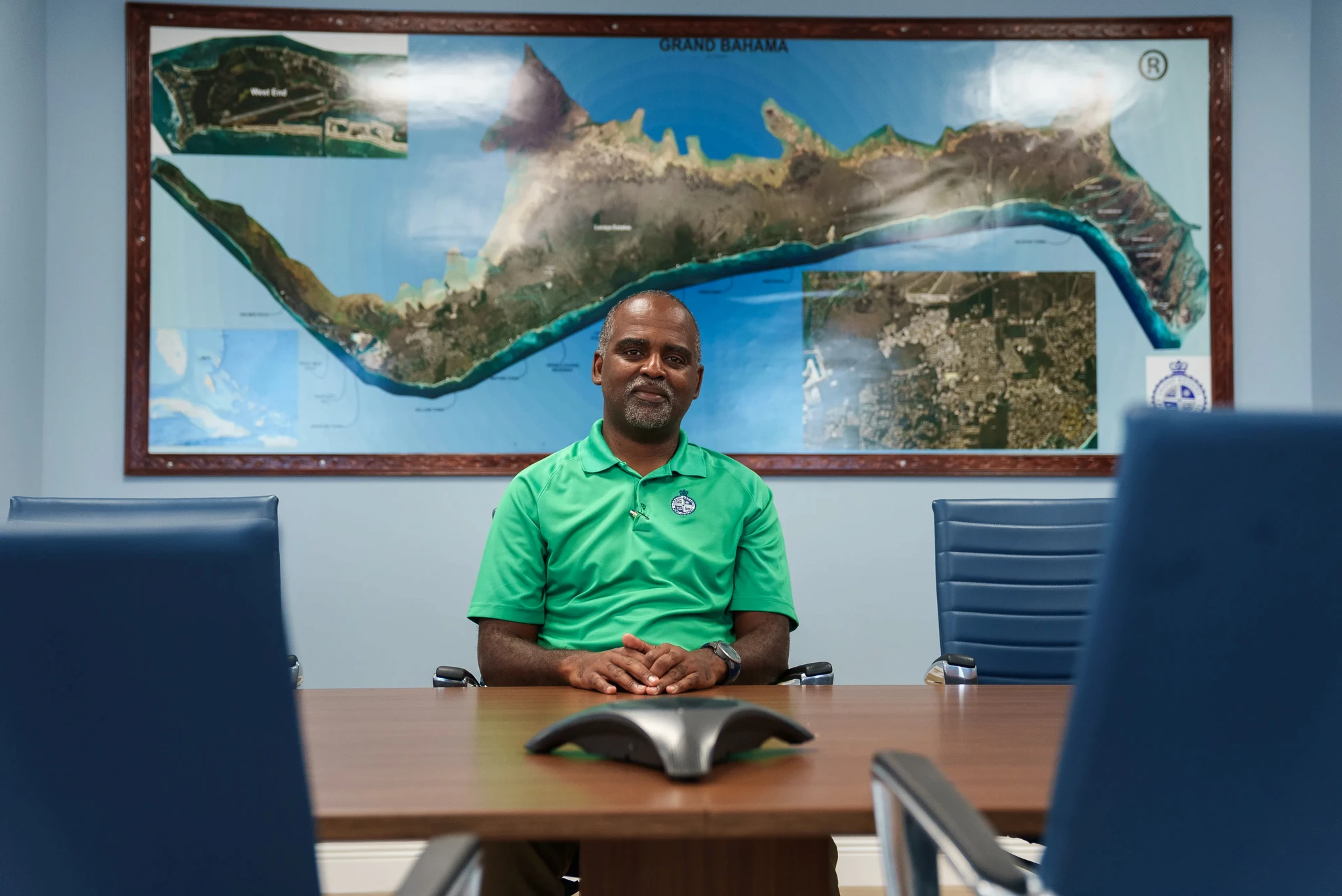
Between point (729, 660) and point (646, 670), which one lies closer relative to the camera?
point (646, 670)

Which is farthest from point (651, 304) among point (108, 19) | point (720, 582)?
point (108, 19)

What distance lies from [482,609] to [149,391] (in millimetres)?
1605

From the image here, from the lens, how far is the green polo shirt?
6.49 ft

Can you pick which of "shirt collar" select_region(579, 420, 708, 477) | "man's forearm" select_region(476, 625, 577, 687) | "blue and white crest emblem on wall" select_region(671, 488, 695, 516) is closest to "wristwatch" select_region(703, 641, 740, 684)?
"man's forearm" select_region(476, 625, 577, 687)

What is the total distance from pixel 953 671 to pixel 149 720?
1.60m

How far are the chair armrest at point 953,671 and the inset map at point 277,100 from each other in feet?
7.16

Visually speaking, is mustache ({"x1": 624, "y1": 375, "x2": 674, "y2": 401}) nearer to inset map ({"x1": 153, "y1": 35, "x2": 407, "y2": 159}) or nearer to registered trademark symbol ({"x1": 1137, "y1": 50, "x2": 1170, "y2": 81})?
inset map ({"x1": 153, "y1": 35, "x2": 407, "y2": 159})

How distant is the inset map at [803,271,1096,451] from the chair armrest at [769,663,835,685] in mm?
1190

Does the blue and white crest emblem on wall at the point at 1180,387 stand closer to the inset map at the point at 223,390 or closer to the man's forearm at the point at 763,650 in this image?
the man's forearm at the point at 763,650

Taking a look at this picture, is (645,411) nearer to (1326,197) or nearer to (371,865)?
(371,865)

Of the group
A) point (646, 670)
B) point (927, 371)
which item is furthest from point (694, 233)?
point (646, 670)

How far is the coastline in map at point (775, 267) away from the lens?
298 cm

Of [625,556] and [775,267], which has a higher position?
[775,267]

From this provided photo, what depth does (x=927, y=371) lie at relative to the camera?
306 cm
